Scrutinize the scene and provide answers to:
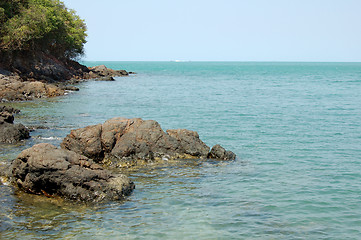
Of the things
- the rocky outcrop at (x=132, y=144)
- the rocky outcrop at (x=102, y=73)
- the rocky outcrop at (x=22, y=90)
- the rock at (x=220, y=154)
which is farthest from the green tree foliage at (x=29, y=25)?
the rock at (x=220, y=154)

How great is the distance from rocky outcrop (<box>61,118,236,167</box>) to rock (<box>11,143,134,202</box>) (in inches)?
162

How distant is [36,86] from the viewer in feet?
159

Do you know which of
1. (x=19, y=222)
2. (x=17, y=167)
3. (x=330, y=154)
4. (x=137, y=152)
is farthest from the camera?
(x=330, y=154)

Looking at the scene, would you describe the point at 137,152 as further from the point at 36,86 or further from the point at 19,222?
the point at 36,86

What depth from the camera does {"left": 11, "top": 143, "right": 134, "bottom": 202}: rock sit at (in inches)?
569

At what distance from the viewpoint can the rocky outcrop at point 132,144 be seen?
19484 mm

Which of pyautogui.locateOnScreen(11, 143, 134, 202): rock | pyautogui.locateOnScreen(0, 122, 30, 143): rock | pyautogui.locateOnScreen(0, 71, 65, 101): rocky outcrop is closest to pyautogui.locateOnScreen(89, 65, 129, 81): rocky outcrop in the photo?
pyautogui.locateOnScreen(0, 71, 65, 101): rocky outcrop

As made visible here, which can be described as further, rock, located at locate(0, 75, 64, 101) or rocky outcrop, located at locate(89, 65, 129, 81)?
rocky outcrop, located at locate(89, 65, 129, 81)

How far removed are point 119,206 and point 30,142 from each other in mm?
11135

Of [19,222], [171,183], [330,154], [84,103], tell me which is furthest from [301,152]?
[84,103]

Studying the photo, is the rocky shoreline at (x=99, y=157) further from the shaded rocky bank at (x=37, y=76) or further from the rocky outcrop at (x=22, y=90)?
the shaded rocky bank at (x=37, y=76)

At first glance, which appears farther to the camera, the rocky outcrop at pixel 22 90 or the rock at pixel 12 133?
the rocky outcrop at pixel 22 90

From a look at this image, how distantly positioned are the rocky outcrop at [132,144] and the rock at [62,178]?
4126 mm

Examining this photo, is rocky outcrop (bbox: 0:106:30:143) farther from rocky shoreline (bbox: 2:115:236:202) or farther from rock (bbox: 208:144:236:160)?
rock (bbox: 208:144:236:160)
